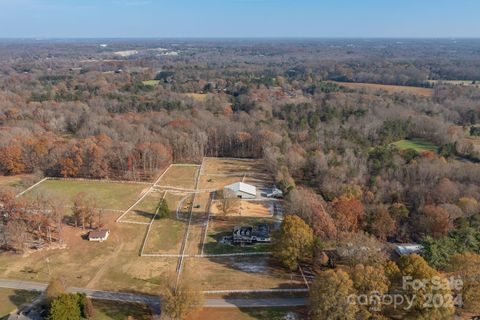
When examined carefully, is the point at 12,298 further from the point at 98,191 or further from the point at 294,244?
the point at 294,244

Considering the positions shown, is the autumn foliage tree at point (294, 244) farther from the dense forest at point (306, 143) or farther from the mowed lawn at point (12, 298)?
the mowed lawn at point (12, 298)

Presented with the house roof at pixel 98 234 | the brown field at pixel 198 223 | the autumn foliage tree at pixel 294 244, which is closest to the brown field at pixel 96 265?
the house roof at pixel 98 234

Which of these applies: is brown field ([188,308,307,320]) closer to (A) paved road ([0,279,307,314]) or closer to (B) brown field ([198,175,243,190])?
(A) paved road ([0,279,307,314])

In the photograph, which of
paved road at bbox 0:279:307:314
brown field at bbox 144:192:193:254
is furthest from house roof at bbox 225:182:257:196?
paved road at bbox 0:279:307:314

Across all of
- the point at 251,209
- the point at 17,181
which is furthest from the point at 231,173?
the point at 17,181

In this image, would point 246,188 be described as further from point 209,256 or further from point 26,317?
point 26,317

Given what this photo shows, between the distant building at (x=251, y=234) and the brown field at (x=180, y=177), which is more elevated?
the brown field at (x=180, y=177)
